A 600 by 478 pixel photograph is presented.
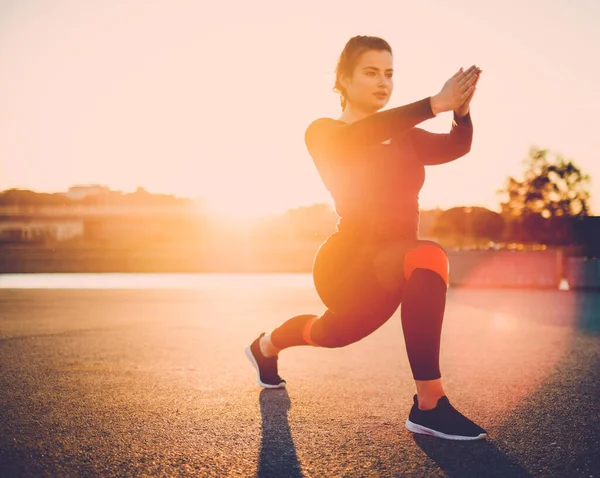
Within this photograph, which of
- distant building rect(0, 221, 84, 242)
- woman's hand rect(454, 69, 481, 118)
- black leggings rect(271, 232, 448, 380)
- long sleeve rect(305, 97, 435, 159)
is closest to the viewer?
long sleeve rect(305, 97, 435, 159)

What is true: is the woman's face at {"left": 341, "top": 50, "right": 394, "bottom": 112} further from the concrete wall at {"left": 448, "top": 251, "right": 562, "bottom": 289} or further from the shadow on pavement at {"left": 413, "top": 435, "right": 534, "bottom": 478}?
the concrete wall at {"left": 448, "top": 251, "right": 562, "bottom": 289}

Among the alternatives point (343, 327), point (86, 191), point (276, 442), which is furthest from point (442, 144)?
point (86, 191)

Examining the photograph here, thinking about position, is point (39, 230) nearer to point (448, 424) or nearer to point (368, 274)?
point (368, 274)

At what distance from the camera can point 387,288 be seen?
2805 millimetres

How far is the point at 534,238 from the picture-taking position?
1320 inches

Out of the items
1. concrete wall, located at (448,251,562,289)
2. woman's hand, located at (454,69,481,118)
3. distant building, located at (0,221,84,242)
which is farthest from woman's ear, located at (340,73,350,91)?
distant building, located at (0,221,84,242)

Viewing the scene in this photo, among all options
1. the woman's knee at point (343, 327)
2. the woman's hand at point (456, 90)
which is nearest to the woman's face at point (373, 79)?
the woman's hand at point (456, 90)

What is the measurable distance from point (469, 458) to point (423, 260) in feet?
2.71

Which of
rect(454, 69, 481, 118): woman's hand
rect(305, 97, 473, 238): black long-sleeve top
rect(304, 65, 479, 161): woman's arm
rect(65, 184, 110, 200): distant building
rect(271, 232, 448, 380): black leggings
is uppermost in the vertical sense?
rect(65, 184, 110, 200): distant building

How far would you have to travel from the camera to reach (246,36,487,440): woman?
105 inches

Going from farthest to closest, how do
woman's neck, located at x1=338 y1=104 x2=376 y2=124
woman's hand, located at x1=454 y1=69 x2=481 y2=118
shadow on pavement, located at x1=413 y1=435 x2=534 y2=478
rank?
1. woman's neck, located at x1=338 y1=104 x2=376 y2=124
2. woman's hand, located at x1=454 y1=69 x2=481 y2=118
3. shadow on pavement, located at x1=413 y1=435 x2=534 y2=478

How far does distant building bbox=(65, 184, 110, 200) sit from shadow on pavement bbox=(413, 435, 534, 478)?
70.4 metres

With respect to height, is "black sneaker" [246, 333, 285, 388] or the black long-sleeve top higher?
the black long-sleeve top

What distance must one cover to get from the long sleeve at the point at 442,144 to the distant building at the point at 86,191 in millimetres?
69966
